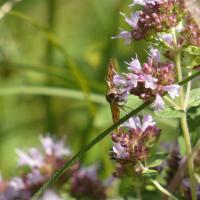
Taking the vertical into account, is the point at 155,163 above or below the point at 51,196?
below

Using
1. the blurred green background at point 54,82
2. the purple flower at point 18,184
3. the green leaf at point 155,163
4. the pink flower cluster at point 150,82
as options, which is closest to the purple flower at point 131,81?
the pink flower cluster at point 150,82

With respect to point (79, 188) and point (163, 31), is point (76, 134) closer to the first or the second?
point (79, 188)

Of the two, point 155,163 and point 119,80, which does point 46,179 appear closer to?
point 155,163

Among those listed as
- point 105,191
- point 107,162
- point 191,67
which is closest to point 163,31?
point 191,67

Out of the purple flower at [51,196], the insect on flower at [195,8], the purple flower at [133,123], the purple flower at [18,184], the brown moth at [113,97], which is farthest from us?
the purple flower at [18,184]

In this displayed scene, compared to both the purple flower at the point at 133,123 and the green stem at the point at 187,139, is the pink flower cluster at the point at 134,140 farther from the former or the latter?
the green stem at the point at 187,139

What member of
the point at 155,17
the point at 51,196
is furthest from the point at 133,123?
the point at 51,196
